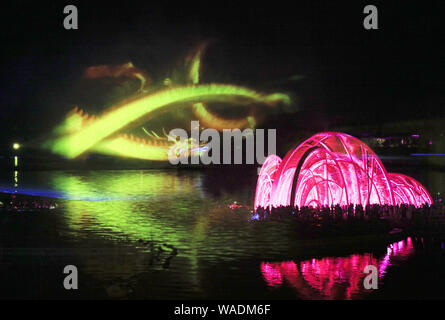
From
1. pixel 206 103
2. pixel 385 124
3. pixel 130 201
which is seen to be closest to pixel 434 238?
pixel 130 201

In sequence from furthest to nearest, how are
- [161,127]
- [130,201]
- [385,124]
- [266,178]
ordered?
[385,124]
[161,127]
[130,201]
[266,178]

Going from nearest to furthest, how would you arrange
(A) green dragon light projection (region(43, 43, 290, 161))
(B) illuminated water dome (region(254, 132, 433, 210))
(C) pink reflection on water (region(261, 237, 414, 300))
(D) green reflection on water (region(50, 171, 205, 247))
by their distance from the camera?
(C) pink reflection on water (region(261, 237, 414, 300))
(D) green reflection on water (region(50, 171, 205, 247))
(B) illuminated water dome (region(254, 132, 433, 210))
(A) green dragon light projection (region(43, 43, 290, 161))

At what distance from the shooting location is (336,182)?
682 inches

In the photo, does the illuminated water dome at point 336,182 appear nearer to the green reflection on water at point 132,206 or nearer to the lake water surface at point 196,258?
the lake water surface at point 196,258

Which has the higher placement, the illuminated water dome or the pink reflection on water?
the illuminated water dome

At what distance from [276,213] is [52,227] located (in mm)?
5603

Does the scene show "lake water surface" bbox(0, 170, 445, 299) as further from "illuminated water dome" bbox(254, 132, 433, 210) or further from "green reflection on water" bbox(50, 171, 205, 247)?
"illuminated water dome" bbox(254, 132, 433, 210)

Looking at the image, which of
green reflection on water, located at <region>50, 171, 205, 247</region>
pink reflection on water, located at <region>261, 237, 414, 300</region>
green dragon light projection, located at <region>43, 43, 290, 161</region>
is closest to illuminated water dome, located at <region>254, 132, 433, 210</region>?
green reflection on water, located at <region>50, 171, 205, 247</region>

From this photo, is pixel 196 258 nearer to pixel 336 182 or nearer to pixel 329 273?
pixel 329 273

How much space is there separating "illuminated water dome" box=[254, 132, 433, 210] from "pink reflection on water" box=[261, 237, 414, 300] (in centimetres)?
444

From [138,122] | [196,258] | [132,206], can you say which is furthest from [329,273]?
[138,122]

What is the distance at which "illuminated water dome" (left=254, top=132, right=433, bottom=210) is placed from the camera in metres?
17.2
